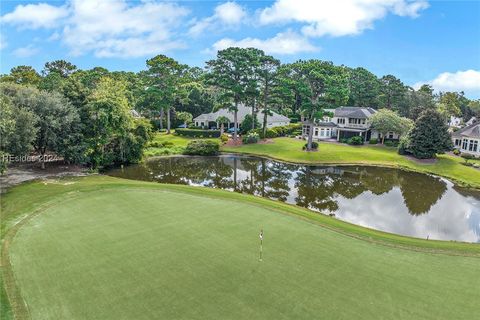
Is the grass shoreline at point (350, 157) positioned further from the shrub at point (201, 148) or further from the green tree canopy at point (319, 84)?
the green tree canopy at point (319, 84)

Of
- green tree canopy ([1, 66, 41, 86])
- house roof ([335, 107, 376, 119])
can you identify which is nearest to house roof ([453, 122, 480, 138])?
house roof ([335, 107, 376, 119])

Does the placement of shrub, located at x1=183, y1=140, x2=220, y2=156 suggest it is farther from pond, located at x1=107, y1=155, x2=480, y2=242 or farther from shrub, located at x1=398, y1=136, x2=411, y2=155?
shrub, located at x1=398, y1=136, x2=411, y2=155

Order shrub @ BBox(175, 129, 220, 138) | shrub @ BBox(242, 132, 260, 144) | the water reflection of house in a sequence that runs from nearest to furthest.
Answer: the water reflection of house
shrub @ BBox(242, 132, 260, 144)
shrub @ BBox(175, 129, 220, 138)

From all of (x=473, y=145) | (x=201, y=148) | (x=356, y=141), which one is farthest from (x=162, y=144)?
(x=473, y=145)

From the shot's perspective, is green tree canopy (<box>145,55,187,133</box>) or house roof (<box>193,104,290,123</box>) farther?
house roof (<box>193,104,290,123</box>)

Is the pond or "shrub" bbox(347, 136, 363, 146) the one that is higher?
"shrub" bbox(347, 136, 363, 146)

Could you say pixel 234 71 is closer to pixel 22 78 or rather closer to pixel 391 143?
pixel 391 143

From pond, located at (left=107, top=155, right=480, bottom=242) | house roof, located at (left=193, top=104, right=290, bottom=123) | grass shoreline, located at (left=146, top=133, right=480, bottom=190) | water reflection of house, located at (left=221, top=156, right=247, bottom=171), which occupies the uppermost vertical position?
house roof, located at (left=193, top=104, right=290, bottom=123)
